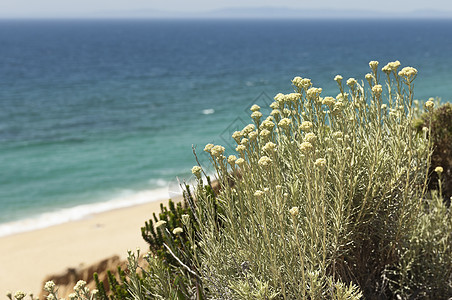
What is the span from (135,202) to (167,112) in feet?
52.4

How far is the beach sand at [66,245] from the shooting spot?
27.9ft

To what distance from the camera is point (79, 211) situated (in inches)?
560

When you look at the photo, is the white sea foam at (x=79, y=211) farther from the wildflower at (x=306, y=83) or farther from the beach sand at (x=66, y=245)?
the wildflower at (x=306, y=83)

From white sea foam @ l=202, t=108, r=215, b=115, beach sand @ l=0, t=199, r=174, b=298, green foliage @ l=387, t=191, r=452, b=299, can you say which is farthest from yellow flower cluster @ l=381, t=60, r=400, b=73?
white sea foam @ l=202, t=108, r=215, b=115

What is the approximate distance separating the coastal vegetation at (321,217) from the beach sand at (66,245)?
4751 mm

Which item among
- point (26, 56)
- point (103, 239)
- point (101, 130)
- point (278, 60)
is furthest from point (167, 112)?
point (26, 56)

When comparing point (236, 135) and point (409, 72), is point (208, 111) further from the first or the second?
point (409, 72)

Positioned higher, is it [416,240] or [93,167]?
[416,240]

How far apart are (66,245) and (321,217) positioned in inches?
360

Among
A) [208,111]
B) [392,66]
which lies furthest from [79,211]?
[208,111]

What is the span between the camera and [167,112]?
98.7 feet

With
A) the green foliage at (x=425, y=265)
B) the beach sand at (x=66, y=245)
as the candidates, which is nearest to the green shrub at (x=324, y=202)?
the green foliage at (x=425, y=265)

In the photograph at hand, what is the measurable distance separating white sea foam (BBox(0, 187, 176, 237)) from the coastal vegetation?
983 centimetres

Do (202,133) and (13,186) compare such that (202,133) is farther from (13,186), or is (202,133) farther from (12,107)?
(12,107)
